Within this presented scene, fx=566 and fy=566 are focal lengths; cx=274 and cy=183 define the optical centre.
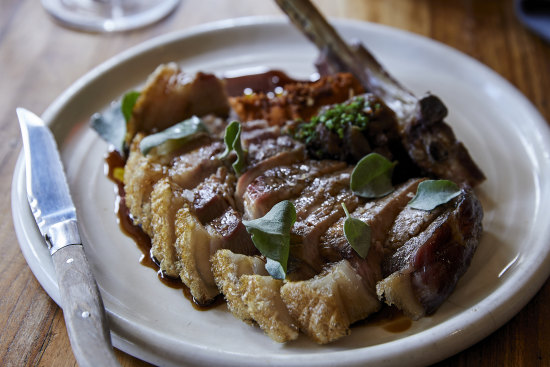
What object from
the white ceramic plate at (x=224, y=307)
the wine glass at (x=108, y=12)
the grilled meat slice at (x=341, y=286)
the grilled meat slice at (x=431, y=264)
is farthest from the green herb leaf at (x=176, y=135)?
the wine glass at (x=108, y=12)

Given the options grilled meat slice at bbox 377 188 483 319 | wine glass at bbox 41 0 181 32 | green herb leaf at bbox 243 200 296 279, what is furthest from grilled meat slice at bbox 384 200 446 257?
wine glass at bbox 41 0 181 32

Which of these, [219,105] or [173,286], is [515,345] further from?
[219,105]

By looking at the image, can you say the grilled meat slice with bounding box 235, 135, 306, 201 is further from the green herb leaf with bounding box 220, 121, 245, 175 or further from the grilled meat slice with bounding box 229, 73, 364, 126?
the grilled meat slice with bounding box 229, 73, 364, 126

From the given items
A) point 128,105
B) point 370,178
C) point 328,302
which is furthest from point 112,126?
point 328,302

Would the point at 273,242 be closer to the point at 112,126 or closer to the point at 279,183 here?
the point at 279,183

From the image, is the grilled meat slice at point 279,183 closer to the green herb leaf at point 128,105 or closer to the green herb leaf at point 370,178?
the green herb leaf at point 370,178

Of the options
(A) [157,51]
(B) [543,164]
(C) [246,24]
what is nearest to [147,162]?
(A) [157,51]
